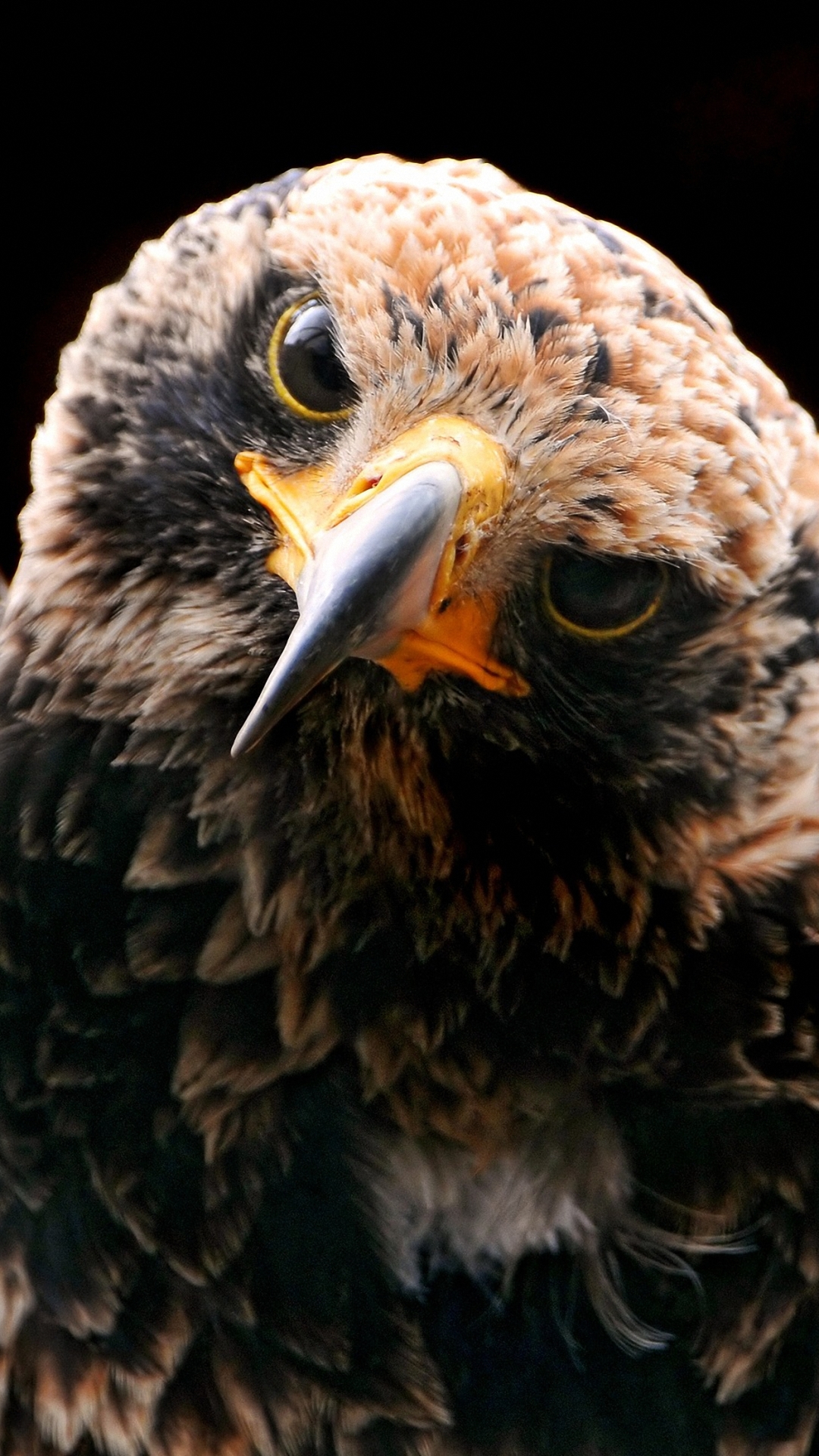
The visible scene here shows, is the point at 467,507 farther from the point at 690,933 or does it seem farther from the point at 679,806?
the point at 690,933

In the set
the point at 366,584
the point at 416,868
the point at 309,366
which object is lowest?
the point at 416,868

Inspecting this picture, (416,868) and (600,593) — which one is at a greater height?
(600,593)

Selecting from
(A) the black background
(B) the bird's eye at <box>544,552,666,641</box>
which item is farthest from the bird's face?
(A) the black background

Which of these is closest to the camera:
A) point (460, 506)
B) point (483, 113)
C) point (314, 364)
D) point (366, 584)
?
point (366, 584)

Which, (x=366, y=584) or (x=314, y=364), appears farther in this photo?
(x=314, y=364)

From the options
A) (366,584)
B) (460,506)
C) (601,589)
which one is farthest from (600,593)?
(366,584)

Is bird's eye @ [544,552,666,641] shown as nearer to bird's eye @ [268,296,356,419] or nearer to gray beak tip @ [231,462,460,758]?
gray beak tip @ [231,462,460,758]

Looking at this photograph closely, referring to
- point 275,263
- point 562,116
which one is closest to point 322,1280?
point 275,263

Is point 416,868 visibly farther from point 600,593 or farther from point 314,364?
point 314,364
